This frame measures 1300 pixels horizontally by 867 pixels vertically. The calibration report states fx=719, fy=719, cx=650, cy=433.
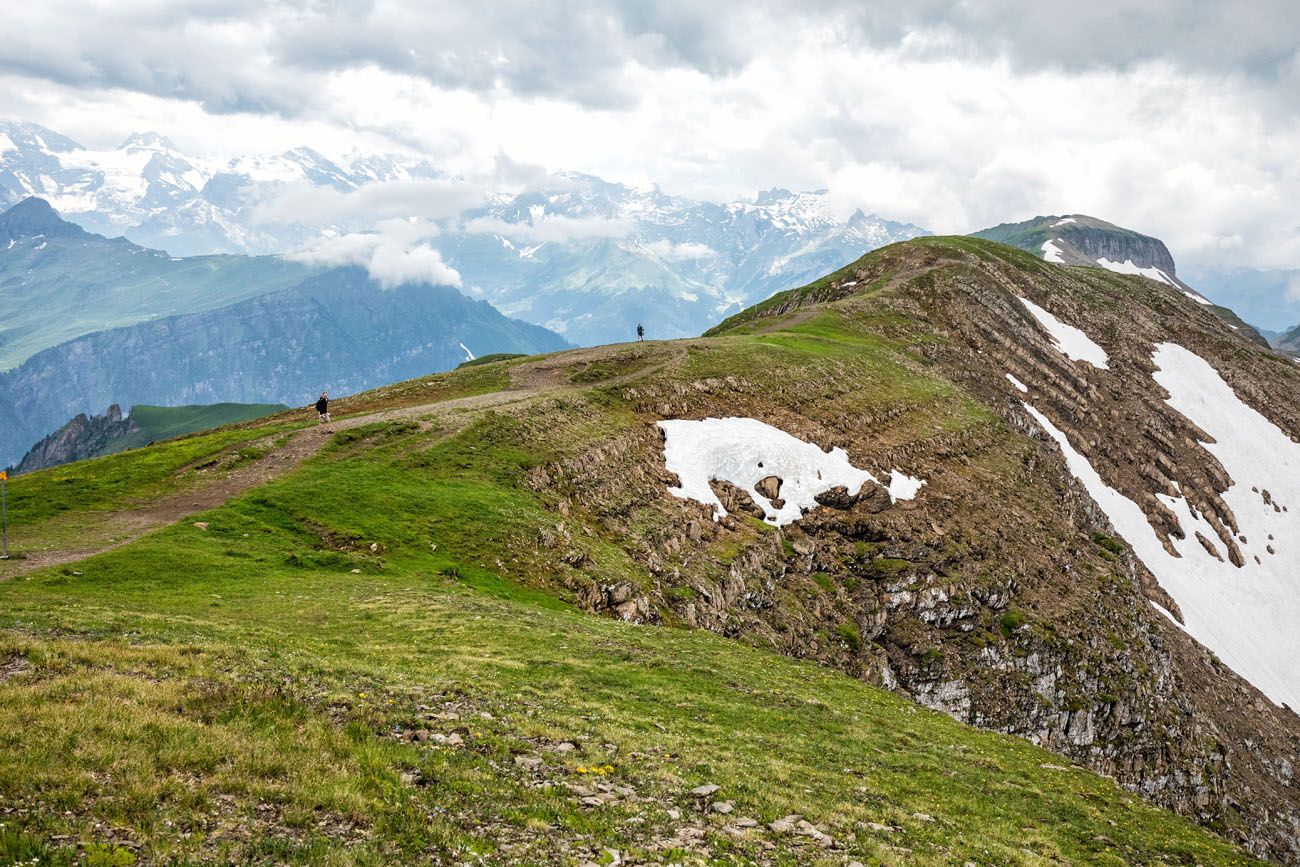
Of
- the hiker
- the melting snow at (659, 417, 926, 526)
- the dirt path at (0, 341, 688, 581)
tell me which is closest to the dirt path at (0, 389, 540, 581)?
the dirt path at (0, 341, 688, 581)

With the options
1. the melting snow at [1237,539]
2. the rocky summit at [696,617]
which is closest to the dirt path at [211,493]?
the rocky summit at [696,617]

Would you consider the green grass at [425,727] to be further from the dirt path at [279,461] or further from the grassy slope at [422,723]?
the dirt path at [279,461]

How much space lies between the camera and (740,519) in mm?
53469

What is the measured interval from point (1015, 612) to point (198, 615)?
54329 millimetres

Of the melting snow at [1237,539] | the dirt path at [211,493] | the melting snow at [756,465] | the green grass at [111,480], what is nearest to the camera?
the dirt path at [211,493]

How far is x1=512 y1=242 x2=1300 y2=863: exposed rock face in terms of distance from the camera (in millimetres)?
47844

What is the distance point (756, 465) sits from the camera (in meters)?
58.5

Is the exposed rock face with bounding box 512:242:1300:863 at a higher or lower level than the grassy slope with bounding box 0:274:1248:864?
higher

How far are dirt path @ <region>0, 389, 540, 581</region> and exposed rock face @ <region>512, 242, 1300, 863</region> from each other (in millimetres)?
11179

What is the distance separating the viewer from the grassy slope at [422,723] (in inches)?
464

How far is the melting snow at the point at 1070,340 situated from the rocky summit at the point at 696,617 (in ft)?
4.82

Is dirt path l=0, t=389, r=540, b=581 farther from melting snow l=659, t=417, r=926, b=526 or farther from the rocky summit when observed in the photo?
melting snow l=659, t=417, r=926, b=526

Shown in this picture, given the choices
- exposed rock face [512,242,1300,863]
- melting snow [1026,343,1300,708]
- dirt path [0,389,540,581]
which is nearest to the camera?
dirt path [0,389,540,581]

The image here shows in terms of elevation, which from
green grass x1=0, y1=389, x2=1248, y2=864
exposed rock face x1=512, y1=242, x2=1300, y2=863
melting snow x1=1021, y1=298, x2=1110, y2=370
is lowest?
green grass x1=0, y1=389, x2=1248, y2=864
